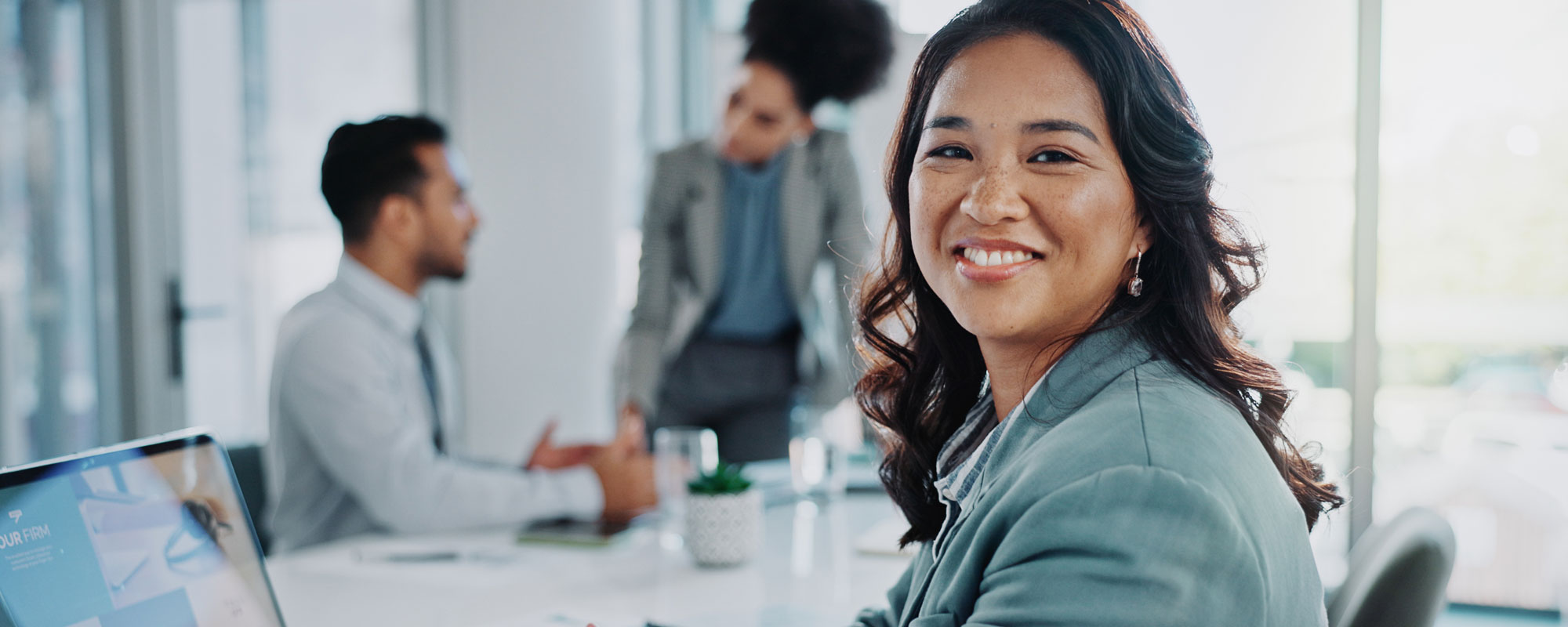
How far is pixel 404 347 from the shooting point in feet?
7.26

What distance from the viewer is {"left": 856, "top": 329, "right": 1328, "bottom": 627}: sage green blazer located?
2.27ft

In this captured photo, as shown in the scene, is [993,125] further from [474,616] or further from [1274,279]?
[1274,279]

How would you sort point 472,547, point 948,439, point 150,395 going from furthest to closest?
point 150,395, point 472,547, point 948,439

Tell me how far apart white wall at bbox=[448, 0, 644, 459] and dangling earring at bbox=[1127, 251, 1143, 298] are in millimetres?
3278

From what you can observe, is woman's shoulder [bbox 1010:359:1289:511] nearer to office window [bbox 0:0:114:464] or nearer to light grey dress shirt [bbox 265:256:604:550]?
light grey dress shirt [bbox 265:256:604:550]

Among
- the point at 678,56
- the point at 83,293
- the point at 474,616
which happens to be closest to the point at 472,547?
the point at 474,616

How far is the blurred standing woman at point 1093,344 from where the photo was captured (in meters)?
0.71

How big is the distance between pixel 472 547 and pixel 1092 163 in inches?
44.6

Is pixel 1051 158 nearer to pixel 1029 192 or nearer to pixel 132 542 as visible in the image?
pixel 1029 192

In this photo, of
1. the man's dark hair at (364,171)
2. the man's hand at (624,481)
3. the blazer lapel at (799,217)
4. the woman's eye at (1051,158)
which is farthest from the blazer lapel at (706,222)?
the woman's eye at (1051,158)

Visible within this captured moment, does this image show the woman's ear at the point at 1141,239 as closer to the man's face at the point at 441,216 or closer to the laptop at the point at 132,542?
the laptop at the point at 132,542

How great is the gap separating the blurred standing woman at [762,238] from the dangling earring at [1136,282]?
164 centimetres

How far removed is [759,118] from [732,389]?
675mm

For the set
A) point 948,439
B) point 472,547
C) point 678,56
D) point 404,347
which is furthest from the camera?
point 678,56
